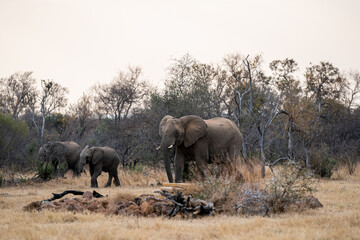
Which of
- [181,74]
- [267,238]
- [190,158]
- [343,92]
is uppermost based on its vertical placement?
[343,92]

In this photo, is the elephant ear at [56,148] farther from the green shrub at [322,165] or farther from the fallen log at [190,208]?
the fallen log at [190,208]

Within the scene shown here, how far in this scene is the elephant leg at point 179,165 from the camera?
1334 centimetres

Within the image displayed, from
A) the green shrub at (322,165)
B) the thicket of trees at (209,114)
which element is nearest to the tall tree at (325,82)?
the thicket of trees at (209,114)

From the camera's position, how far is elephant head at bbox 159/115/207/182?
13430mm

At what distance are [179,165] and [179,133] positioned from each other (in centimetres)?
108

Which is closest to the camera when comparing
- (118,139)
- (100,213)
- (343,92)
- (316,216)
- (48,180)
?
(316,216)

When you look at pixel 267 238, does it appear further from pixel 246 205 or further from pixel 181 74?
pixel 181 74

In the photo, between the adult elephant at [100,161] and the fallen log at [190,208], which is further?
the adult elephant at [100,161]

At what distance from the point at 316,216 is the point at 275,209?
90 cm

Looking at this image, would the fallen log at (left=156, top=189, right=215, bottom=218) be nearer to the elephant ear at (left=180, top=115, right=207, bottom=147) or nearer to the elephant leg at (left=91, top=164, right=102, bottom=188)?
the elephant ear at (left=180, top=115, right=207, bottom=147)

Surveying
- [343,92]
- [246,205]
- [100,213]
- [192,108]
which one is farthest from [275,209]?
[343,92]

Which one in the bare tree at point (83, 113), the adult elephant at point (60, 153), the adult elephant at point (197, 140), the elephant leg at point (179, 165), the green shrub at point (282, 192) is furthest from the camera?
the bare tree at point (83, 113)

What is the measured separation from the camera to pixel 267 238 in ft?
18.3

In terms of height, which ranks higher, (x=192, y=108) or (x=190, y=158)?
(x=192, y=108)
